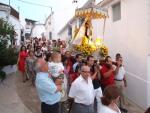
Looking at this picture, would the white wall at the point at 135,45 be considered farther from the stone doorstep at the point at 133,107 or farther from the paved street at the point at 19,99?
the paved street at the point at 19,99

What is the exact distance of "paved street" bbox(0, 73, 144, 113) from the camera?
1127 centimetres

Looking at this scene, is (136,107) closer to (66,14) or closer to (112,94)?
(112,94)

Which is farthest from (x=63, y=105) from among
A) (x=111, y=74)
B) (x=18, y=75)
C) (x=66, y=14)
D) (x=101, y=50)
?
(x=66, y=14)

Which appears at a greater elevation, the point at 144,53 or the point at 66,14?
the point at 66,14

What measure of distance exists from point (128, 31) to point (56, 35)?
39.8 m

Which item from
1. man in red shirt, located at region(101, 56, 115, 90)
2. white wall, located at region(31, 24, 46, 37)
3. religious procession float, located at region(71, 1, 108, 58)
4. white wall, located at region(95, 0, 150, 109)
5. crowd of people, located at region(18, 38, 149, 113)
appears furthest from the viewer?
white wall, located at region(31, 24, 46, 37)

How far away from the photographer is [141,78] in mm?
11875

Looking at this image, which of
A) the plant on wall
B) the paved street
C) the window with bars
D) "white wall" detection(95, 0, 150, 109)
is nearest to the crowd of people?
the paved street

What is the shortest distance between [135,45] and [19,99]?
14.5ft

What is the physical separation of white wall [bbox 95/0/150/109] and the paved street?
57cm

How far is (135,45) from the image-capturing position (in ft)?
41.4

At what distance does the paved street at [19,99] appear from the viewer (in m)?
11.3

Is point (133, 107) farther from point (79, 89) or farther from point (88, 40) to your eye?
point (79, 89)

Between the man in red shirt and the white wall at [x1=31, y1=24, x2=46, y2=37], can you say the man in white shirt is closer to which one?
the man in red shirt
